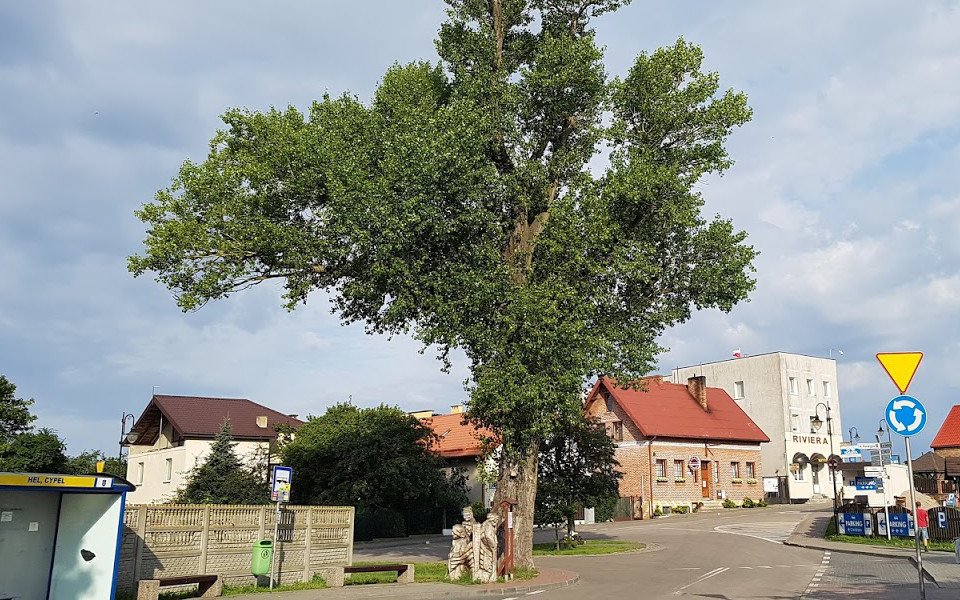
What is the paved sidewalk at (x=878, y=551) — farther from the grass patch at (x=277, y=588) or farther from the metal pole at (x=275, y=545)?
the metal pole at (x=275, y=545)

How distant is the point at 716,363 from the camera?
68.6m

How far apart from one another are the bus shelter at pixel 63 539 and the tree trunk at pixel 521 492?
34.7ft

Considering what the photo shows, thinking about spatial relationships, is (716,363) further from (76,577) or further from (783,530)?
(76,577)

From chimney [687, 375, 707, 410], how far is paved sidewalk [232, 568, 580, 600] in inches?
1547

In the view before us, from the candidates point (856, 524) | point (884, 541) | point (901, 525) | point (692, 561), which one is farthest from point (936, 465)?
point (692, 561)

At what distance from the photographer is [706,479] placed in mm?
53844

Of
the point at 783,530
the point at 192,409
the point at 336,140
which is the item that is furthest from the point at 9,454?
the point at 783,530

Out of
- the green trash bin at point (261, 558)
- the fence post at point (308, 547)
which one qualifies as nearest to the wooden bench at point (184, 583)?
the green trash bin at point (261, 558)

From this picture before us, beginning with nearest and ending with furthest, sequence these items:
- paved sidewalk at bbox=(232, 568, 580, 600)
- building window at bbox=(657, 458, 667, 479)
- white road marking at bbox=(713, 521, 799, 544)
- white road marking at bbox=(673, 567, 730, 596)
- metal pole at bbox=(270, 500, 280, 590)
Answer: paved sidewalk at bbox=(232, 568, 580, 600)
white road marking at bbox=(673, 567, 730, 596)
metal pole at bbox=(270, 500, 280, 590)
white road marking at bbox=(713, 521, 799, 544)
building window at bbox=(657, 458, 667, 479)

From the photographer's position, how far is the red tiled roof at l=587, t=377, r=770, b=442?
52.4 meters

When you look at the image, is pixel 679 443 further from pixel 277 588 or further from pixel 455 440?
pixel 277 588

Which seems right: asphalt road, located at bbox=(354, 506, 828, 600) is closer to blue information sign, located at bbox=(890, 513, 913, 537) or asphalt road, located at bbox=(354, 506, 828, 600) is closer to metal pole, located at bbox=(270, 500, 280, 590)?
blue information sign, located at bbox=(890, 513, 913, 537)

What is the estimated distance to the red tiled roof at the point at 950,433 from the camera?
57.4m

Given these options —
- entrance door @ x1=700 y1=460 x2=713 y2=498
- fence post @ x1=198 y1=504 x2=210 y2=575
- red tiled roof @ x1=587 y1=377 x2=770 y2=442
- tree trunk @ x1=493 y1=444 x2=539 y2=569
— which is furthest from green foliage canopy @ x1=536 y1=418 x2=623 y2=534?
entrance door @ x1=700 y1=460 x2=713 y2=498
